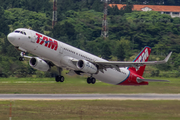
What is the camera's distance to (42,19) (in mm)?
153625

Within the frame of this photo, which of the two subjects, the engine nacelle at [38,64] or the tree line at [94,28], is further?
the tree line at [94,28]

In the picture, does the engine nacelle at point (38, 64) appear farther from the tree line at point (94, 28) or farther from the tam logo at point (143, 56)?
the tree line at point (94, 28)

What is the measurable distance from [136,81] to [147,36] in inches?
3501

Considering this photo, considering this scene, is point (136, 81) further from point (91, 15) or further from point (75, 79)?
point (91, 15)

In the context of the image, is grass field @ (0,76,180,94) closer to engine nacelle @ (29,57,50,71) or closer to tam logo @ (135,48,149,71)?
tam logo @ (135,48,149,71)

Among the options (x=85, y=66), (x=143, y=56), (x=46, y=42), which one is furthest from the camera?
(x=143, y=56)

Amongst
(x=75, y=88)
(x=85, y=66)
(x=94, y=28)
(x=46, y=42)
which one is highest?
(x=46, y=42)

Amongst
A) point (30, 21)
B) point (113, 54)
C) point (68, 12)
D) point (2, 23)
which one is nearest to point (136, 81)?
point (113, 54)

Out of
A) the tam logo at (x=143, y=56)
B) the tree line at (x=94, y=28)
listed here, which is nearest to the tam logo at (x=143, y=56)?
the tam logo at (x=143, y=56)
